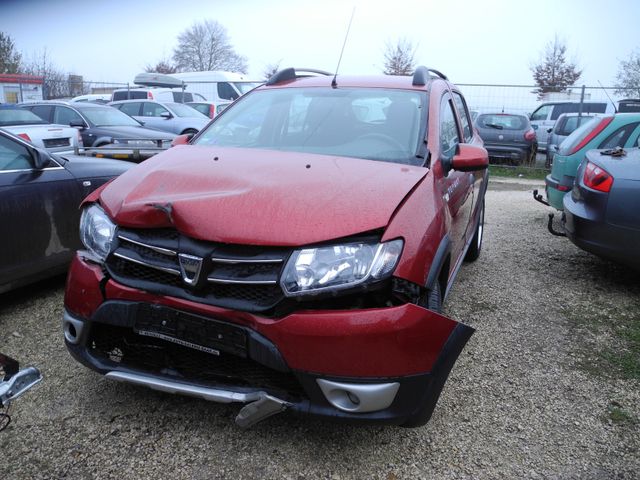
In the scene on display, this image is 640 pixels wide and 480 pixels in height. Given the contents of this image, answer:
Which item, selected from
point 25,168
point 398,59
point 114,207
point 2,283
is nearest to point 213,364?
point 114,207

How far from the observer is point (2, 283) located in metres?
3.46

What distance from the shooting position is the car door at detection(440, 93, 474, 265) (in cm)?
296

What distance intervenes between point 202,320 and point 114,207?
0.72 meters

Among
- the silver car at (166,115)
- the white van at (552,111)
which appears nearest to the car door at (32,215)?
the silver car at (166,115)

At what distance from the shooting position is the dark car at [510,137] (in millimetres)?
13336

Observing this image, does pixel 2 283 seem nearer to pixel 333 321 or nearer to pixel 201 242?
pixel 201 242

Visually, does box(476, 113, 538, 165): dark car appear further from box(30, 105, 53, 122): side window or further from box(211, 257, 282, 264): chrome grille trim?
box(211, 257, 282, 264): chrome grille trim

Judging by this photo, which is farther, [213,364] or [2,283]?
[2,283]

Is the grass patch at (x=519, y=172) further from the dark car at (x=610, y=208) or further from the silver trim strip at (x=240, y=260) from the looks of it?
the silver trim strip at (x=240, y=260)

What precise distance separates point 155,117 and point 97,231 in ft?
37.6

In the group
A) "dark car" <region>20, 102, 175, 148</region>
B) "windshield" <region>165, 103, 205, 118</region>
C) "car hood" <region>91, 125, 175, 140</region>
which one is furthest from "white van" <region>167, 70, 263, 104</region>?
"car hood" <region>91, 125, 175, 140</region>

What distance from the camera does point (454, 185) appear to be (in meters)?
3.14

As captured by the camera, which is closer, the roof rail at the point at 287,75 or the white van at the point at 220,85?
the roof rail at the point at 287,75

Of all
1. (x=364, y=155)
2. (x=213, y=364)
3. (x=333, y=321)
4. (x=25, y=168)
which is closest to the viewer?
(x=333, y=321)
